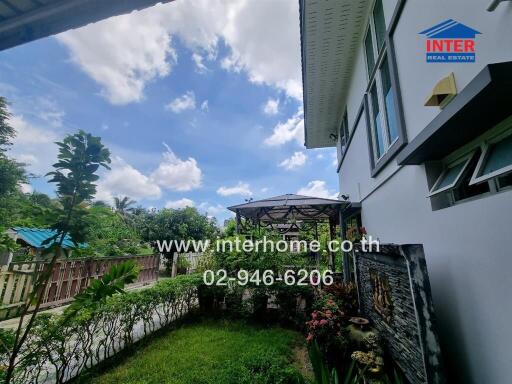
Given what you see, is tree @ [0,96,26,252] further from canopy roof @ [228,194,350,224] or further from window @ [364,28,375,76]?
window @ [364,28,375,76]

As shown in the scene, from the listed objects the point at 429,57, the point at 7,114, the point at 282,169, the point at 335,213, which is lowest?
the point at 335,213

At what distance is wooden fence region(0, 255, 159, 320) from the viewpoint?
5.33 metres

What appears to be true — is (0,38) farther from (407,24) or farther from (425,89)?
(407,24)

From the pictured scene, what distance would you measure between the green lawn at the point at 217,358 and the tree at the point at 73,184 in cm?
196

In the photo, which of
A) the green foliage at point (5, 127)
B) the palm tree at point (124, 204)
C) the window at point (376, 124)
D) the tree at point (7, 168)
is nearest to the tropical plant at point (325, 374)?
the window at point (376, 124)

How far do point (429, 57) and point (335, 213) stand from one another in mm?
5999

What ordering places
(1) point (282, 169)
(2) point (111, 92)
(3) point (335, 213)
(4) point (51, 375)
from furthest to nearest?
1. (1) point (282, 169)
2. (2) point (111, 92)
3. (3) point (335, 213)
4. (4) point (51, 375)

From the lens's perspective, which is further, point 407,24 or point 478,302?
point 407,24

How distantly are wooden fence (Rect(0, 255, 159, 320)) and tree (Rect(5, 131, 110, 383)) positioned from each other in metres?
2.81

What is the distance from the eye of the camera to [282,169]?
21.6 m

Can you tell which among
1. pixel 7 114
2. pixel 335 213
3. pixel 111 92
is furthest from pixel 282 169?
pixel 7 114

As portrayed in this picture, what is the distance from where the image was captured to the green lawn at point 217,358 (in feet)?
10.7

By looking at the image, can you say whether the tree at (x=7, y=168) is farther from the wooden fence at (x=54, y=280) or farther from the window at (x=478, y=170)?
the window at (x=478, y=170)

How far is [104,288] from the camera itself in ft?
7.34
